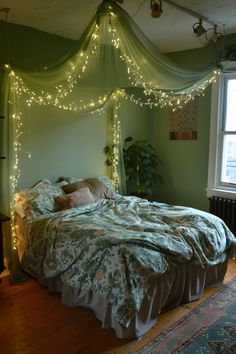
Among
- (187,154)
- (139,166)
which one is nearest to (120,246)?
(139,166)

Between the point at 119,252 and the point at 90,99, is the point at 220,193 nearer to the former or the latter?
the point at 90,99

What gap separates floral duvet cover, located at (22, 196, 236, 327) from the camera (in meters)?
2.33

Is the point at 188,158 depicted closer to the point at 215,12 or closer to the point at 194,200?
the point at 194,200

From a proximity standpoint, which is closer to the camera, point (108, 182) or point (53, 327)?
point (53, 327)

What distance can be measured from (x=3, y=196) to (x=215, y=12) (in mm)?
2699

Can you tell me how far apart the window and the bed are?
1114mm

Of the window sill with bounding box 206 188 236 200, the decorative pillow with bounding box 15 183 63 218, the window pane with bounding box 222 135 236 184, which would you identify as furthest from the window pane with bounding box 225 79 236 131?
the decorative pillow with bounding box 15 183 63 218

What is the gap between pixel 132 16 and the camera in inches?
126

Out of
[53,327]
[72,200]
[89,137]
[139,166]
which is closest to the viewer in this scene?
[53,327]

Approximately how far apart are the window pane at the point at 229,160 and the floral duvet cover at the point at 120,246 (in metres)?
1.18

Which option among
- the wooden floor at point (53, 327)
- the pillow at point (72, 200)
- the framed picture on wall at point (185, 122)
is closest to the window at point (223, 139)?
the framed picture on wall at point (185, 122)

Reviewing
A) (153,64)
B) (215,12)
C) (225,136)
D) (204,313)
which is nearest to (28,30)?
(153,64)

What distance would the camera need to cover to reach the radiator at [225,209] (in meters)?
3.99

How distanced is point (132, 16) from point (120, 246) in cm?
224
